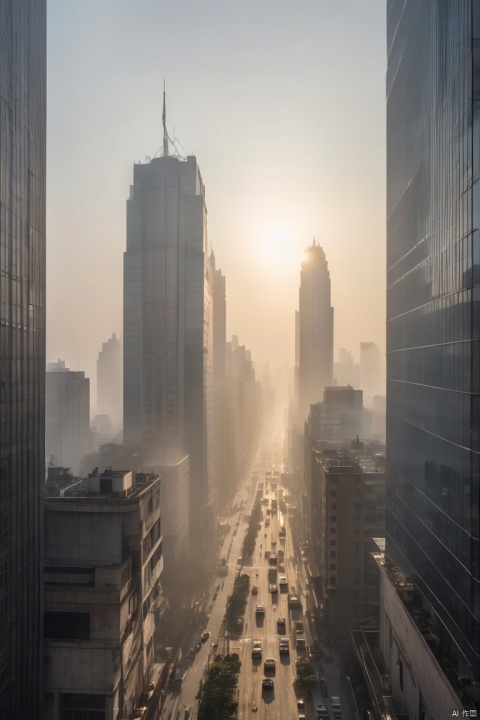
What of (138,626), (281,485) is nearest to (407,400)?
(138,626)

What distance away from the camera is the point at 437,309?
3444 cm

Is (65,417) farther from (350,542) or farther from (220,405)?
(350,542)

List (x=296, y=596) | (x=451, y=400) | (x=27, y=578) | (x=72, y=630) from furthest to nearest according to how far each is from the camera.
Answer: (x=296, y=596), (x=72, y=630), (x=27, y=578), (x=451, y=400)

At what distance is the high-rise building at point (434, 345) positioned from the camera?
90.1 ft

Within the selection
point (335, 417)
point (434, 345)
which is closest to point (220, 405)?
point (335, 417)

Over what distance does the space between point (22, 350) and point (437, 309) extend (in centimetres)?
2499

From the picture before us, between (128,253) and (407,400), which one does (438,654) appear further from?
(128,253)

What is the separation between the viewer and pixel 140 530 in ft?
140

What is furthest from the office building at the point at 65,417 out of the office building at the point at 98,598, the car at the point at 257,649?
the office building at the point at 98,598

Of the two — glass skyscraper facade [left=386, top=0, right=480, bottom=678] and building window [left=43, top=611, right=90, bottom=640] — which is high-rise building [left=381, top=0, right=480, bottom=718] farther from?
building window [left=43, top=611, right=90, bottom=640]

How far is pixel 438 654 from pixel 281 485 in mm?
143503

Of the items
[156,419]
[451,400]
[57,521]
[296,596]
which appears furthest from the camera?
[156,419]

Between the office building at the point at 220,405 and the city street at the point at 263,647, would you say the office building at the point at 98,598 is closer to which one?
the city street at the point at 263,647

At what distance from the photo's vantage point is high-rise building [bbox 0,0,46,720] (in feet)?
101
